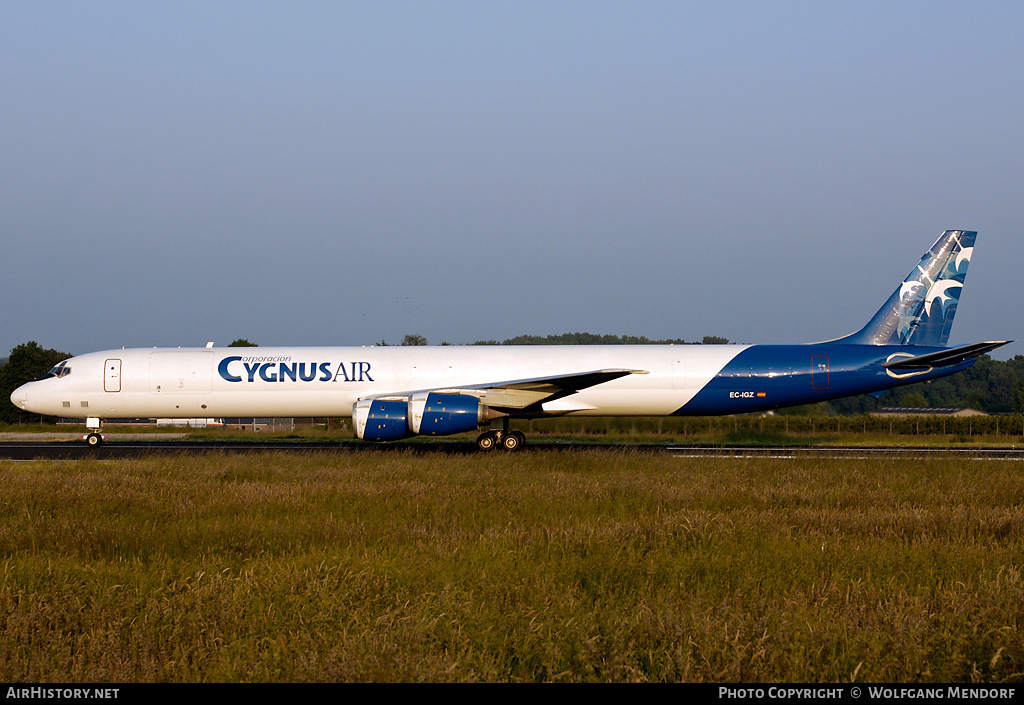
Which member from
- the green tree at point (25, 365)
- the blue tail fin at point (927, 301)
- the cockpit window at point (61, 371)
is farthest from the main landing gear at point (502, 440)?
the green tree at point (25, 365)

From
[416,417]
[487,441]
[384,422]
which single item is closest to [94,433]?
[384,422]

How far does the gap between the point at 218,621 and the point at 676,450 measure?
66.3ft

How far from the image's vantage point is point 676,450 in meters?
24.4

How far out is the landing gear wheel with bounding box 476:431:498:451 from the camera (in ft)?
75.9

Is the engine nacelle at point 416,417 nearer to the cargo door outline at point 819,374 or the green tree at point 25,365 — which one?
the cargo door outline at point 819,374

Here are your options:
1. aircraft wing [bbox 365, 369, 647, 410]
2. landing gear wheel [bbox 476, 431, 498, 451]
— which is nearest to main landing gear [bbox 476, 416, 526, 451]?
landing gear wheel [bbox 476, 431, 498, 451]

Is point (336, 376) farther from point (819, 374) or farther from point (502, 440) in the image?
point (819, 374)

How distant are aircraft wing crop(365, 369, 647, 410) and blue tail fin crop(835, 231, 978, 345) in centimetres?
834

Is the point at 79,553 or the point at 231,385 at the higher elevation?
the point at 231,385

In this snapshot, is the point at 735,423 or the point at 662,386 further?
the point at 735,423

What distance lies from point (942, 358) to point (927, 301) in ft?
8.85
